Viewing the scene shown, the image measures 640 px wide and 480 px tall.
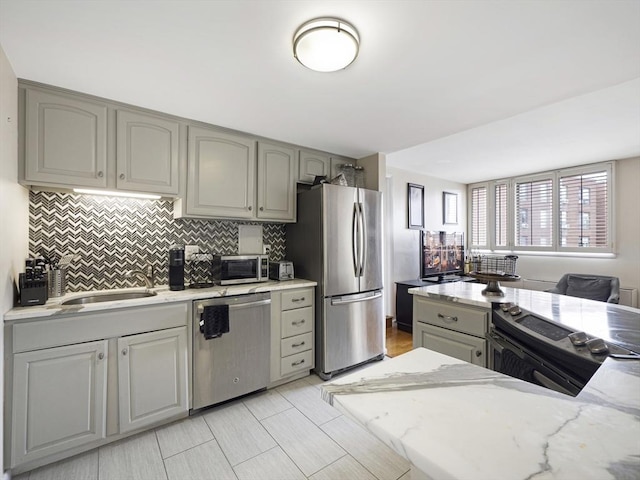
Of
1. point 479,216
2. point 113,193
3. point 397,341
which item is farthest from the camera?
point 479,216

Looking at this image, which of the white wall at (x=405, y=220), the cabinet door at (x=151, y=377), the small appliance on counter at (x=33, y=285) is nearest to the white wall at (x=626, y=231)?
the white wall at (x=405, y=220)

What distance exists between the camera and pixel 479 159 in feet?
13.4

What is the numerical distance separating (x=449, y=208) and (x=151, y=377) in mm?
5209

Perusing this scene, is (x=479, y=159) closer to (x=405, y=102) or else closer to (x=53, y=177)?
(x=405, y=102)

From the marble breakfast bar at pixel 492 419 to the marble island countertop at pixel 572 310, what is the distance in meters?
0.36

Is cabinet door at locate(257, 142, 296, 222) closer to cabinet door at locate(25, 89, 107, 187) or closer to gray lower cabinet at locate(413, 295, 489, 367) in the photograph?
cabinet door at locate(25, 89, 107, 187)

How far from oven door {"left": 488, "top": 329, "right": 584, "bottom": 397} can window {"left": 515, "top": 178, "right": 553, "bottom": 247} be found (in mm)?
4219

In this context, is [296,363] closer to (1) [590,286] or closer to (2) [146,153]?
(2) [146,153]

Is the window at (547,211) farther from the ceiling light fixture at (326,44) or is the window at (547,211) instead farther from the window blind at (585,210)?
the ceiling light fixture at (326,44)

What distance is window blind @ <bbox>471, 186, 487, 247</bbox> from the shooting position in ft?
18.3

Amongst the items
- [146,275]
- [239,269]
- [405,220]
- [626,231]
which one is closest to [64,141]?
[146,275]

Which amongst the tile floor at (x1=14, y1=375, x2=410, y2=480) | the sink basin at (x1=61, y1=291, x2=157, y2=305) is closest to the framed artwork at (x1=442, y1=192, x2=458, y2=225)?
the tile floor at (x1=14, y1=375, x2=410, y2=480)

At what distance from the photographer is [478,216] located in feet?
18.6

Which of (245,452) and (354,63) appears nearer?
(354,63)
